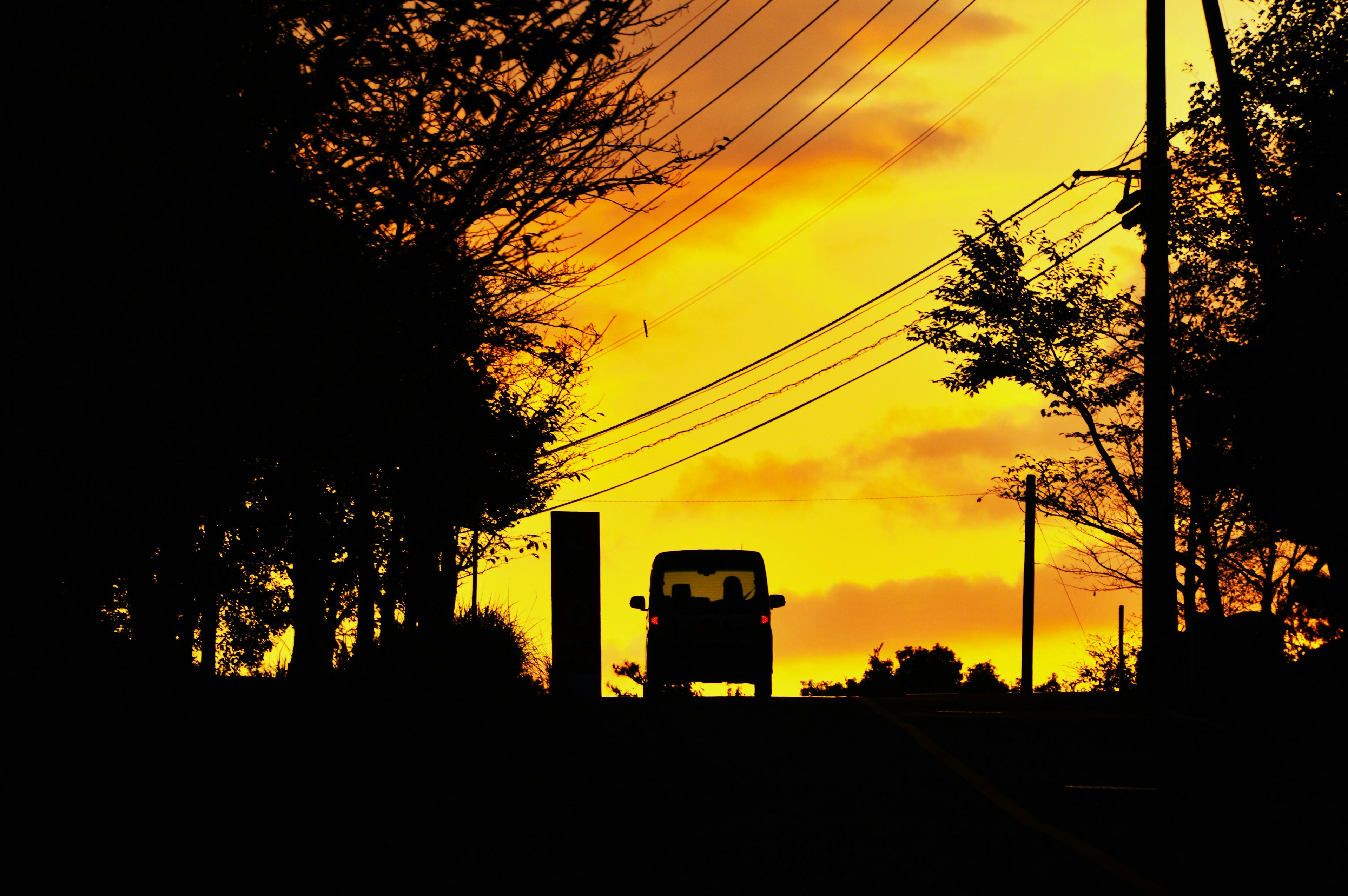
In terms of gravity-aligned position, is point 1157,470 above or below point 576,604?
above

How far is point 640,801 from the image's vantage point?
9.34 metres

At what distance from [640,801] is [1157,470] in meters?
12.1

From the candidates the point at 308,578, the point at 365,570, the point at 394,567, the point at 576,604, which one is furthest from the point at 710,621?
the point at 365,570

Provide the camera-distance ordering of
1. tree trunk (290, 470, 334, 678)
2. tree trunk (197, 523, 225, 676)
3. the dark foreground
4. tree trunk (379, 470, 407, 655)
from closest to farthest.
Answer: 1. the dark foreground
2. tree trunk (290, 470, 334, 678)
3. tree trunk (197, 523, 225, 676)
4. tree trunk (379, 470, 407, 655)

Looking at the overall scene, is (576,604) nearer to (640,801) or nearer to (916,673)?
(640,801)

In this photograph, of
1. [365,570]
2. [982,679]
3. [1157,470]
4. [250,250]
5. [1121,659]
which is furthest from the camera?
[982,679]

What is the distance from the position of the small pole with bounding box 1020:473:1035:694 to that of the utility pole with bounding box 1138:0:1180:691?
72.4ft

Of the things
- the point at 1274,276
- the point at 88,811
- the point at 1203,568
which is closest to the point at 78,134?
the point at 88,811

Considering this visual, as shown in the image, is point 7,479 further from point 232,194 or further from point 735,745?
point 735,745

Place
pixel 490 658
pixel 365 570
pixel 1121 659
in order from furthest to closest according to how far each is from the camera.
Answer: pixel 1121 659 → pixel 365 570 → pixel 490 658

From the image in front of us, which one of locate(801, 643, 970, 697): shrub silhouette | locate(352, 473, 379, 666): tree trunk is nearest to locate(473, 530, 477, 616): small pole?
locate(352, 473, 379, 666): tree trunk

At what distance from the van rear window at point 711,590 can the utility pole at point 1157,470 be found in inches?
221

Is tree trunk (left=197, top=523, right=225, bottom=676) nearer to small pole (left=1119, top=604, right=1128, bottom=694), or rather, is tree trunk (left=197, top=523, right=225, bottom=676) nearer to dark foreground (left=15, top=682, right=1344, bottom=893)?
dark foreground (left=15, top=682, right=1344, bottom=893)

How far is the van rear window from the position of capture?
68.4 ft
